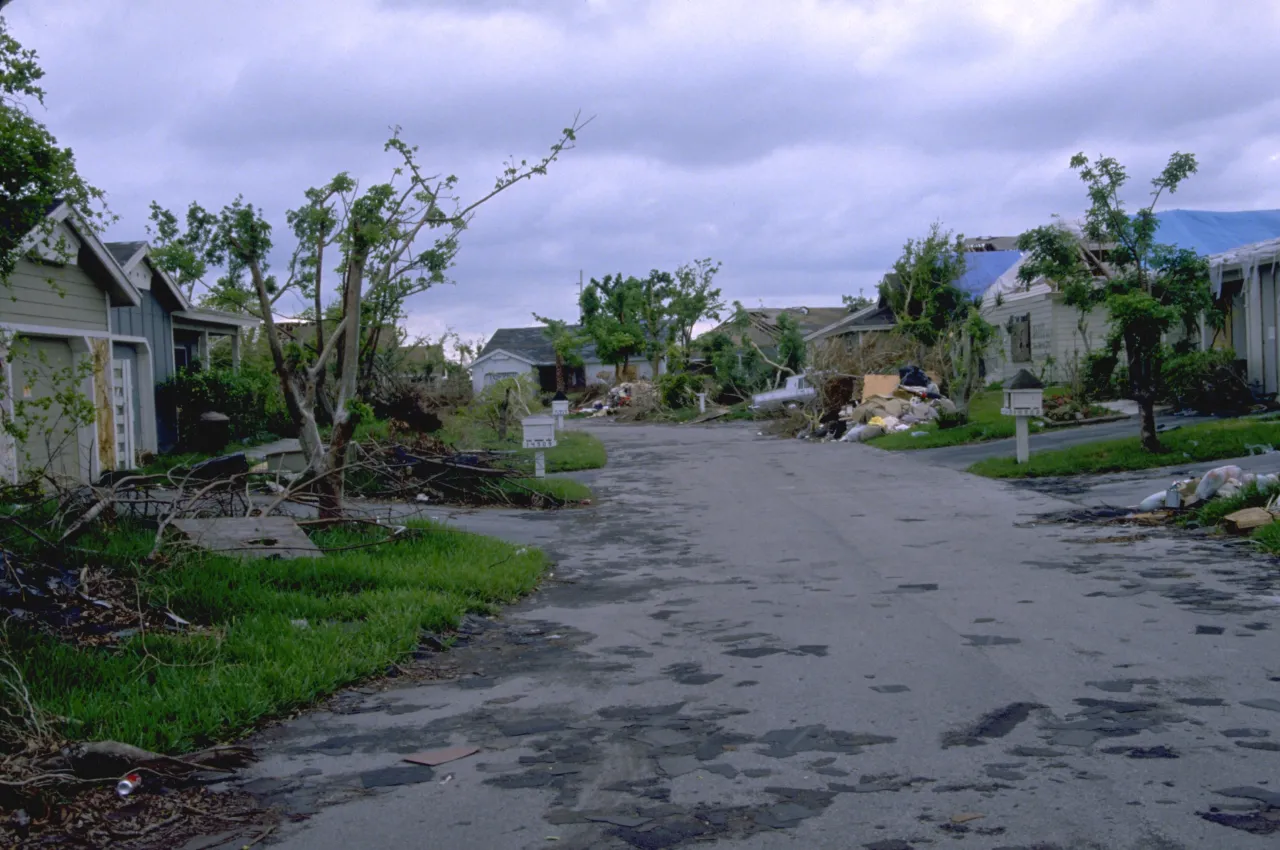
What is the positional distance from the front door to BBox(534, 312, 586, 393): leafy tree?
4548cm

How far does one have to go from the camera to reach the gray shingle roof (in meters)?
19.9

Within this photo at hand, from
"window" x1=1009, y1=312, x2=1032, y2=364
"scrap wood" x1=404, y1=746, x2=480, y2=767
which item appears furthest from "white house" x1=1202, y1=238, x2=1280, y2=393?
"scrap wood" x1=404, y1=746, x2=480, y2=767

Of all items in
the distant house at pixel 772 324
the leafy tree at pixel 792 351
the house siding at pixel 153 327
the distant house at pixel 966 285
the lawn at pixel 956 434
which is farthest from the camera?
the distant house at pixel 772 324

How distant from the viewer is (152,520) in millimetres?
10891

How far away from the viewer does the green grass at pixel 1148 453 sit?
1706 cm

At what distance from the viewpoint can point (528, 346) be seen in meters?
78.6

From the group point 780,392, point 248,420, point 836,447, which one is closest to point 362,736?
point 248,420

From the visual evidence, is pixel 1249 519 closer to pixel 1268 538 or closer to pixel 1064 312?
pixel 1268 538

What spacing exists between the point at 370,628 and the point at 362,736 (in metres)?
Result: 2.09

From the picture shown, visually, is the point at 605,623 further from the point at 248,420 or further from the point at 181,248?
the point at 248,420

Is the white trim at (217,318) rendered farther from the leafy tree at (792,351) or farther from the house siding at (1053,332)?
the leafy tree at (792,351)

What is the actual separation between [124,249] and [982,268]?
108ft

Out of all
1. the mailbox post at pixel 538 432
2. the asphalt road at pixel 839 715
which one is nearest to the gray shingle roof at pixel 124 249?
the mailbox post at pixel 538 432

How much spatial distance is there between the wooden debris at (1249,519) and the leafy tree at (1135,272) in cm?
580
